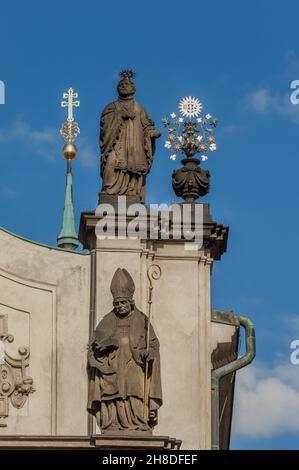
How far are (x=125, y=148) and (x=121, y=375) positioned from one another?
3.42 metres

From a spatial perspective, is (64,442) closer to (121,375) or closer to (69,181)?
(121,375)

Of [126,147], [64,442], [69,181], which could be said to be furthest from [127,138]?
[69,181]

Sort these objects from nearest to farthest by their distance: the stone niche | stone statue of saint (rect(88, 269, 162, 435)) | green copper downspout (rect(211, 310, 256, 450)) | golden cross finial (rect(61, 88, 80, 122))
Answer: stone statue of saint (rect(88, 269, 162, 435)) → the stone niche → green copper downspout (rect(211, 310, 256, 450)) → golden cross finial (rect(61, 88, 80, 122))

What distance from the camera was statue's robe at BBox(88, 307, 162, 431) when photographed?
2702cm

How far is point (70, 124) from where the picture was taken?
40219 millimetres

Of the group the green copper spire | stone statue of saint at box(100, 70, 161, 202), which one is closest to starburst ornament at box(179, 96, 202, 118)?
stone statue of saint at box(100, 70, 161, 202)

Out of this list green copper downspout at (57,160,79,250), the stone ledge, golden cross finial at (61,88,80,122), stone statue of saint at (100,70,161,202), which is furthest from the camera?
green copper downspout at (57,160,79,250)

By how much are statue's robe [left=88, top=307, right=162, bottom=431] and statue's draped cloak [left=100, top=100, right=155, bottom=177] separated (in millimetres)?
2320

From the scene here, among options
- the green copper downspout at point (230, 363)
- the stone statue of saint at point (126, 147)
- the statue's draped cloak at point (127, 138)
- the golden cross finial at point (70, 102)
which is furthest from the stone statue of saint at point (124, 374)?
the golden cross finial at point (70, 102)

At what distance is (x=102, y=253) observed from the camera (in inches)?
1109

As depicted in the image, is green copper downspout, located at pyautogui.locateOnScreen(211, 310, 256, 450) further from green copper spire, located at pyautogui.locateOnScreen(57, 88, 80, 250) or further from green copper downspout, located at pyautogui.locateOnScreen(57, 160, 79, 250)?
green copper downspout, located at pyautogui.locateOnScreen(57, 160, 79, 250)
